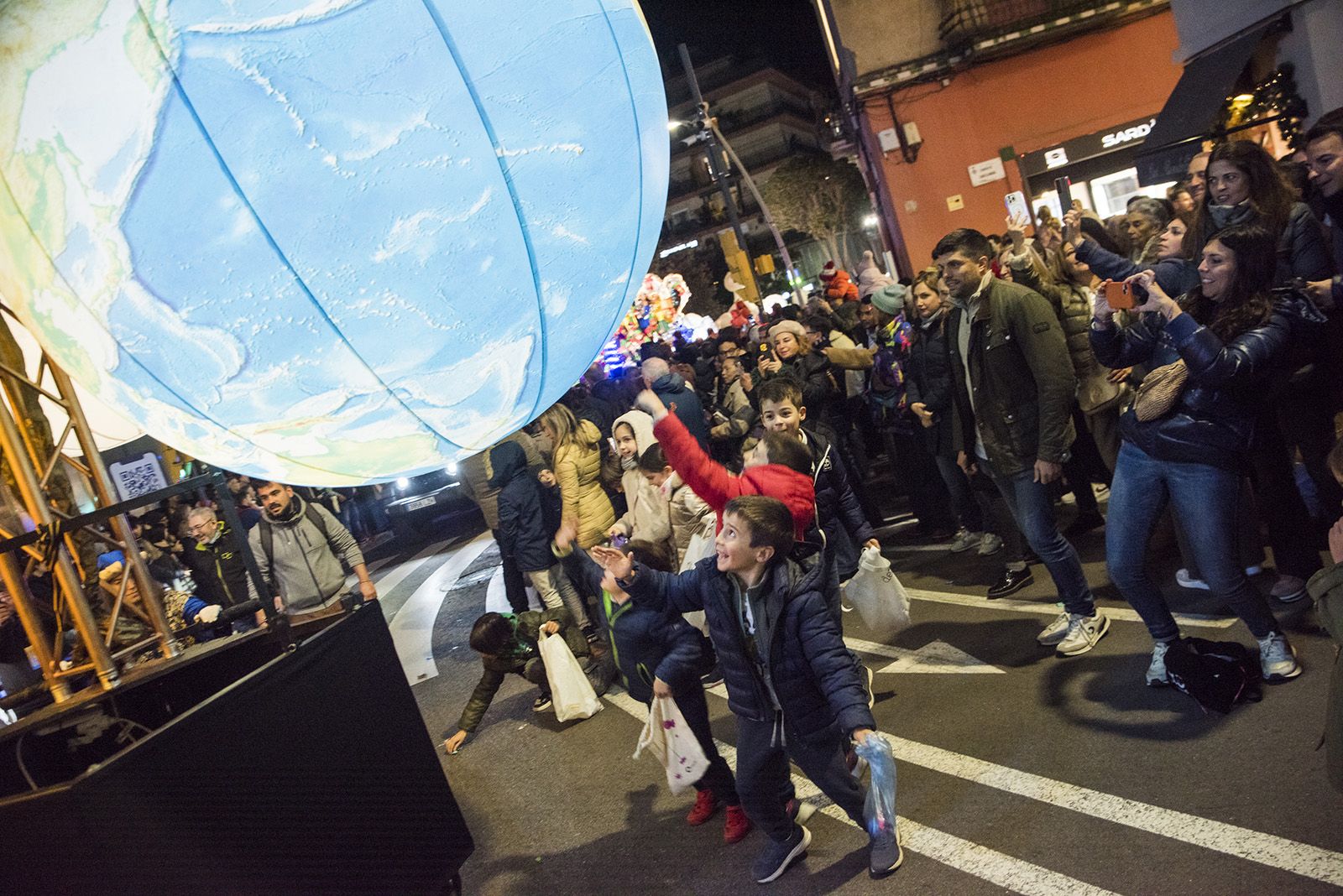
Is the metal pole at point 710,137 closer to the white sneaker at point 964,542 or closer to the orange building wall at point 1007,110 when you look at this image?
the orange building wall at point 1007,110

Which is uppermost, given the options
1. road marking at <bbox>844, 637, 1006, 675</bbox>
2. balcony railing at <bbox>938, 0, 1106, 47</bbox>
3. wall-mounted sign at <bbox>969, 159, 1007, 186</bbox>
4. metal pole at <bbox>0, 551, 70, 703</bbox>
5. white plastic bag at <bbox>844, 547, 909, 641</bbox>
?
balcony railing at <bbox>938, 0, 1106, 47</bbox>

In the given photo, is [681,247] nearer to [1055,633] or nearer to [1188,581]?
[1188,581]

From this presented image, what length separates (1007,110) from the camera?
17578 mm

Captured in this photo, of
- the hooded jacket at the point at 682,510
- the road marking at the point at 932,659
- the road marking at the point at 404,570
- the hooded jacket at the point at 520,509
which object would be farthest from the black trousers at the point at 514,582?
the road marking at the point at 404,570

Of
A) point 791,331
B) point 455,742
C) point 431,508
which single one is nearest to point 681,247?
point 431,508

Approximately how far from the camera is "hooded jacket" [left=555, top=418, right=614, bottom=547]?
273 inches

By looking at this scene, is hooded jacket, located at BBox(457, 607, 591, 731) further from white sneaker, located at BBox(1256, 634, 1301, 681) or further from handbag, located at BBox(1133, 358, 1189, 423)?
white sneaker, located at BBox(1256, 634, 1301, 681)

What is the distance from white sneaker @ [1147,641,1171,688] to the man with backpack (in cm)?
496

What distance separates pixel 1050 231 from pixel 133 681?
6.95m

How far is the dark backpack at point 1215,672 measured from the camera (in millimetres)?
3768

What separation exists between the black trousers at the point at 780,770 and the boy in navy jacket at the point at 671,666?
0.38 metres

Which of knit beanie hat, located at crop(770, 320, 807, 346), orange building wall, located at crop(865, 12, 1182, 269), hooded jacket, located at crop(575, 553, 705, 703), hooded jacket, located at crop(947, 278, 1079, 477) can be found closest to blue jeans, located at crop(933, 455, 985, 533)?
knit beanie hat, located at crop(770, 320, 807, 346)

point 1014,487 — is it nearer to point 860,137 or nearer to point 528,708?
point 528,708

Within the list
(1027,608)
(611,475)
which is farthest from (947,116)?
(1027,608)
